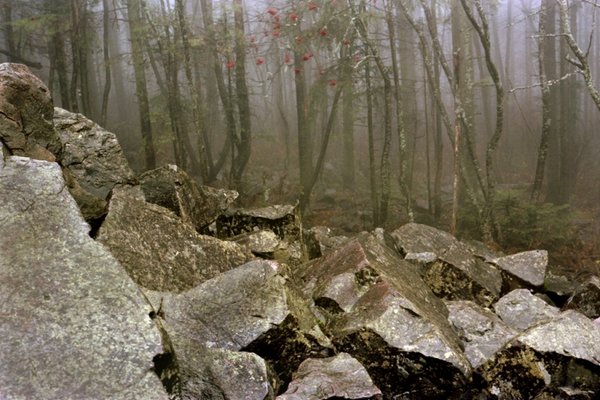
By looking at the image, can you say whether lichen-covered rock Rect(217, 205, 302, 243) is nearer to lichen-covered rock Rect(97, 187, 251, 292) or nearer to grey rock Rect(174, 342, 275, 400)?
lichen-covered rock Rect(97, 187, 251, 292)

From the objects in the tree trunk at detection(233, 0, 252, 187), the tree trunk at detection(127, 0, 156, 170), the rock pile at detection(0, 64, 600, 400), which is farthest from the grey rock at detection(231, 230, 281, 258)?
the tree trunk at detection(127, 0, 156, 170)

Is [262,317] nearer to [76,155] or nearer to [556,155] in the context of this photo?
[76,155]

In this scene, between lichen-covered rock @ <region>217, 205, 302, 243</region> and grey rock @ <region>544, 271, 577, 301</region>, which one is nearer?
grey rock @ <region>544, 271, 577, 301</region>

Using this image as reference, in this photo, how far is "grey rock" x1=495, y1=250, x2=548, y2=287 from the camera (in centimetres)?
705

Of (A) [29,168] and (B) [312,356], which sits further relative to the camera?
(B) [312,356]

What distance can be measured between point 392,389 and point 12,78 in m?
4.85

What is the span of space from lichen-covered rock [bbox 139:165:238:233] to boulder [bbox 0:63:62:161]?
1.21 m

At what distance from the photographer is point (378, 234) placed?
724cm

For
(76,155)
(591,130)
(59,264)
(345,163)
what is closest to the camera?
(59,264)

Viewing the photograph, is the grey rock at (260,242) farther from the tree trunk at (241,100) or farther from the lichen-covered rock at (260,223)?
the tree trunk at (241,100)

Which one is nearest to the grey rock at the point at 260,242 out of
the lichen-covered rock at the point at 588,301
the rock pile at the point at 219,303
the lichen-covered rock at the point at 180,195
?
the rock pile at the point at 219,303

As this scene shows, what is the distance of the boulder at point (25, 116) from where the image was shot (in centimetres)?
484

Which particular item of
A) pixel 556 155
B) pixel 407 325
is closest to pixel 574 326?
pixel 407 325

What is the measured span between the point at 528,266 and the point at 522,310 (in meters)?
1.50
